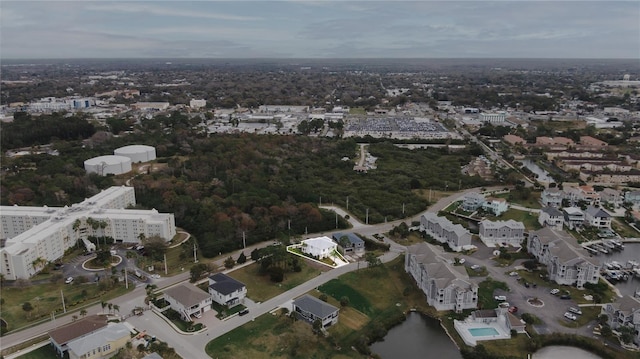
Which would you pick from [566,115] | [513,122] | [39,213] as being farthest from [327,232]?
[566,115]

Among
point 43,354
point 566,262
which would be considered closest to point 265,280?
point 43,354

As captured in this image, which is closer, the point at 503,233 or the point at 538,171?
the point at 503,233

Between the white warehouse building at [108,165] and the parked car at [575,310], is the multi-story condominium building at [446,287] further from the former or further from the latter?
the white warehouse building at [108,165]

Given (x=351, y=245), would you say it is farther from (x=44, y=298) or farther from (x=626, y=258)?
(x=626, y=258)

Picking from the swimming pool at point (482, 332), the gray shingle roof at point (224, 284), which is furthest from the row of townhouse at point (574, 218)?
the gray shingle roof at point (224, 284)

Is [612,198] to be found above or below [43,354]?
above

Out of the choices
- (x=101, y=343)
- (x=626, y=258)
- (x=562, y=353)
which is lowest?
(x=562, y=353)

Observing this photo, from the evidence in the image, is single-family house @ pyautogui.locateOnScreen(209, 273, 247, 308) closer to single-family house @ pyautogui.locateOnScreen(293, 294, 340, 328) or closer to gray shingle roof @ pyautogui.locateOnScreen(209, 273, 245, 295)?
gray shingle roof @ pyautogui.locateOnScreen(209, 273, 245, 295)
